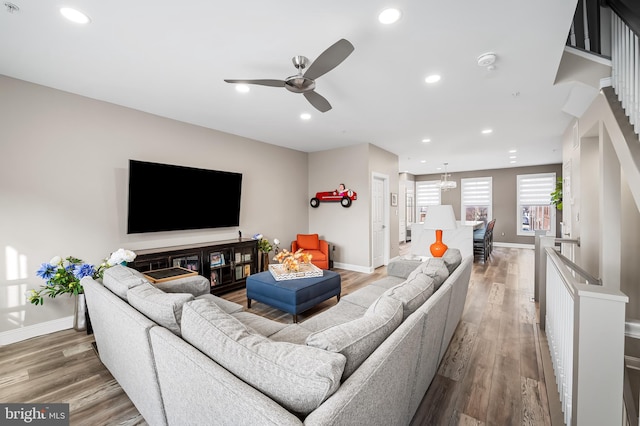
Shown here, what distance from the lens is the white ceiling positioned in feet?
5.90

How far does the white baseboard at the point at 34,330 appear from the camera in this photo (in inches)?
105

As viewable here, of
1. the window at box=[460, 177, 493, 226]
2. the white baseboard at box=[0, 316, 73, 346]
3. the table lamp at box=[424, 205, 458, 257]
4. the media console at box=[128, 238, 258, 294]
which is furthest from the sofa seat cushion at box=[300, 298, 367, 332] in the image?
the window at box=[460, 177, 493, 226]

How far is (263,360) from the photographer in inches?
37.8

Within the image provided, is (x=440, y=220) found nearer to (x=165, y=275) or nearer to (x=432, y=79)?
(x=432, y=79)

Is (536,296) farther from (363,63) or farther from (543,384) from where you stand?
(363,63)

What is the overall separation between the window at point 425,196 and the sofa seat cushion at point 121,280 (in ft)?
32.9

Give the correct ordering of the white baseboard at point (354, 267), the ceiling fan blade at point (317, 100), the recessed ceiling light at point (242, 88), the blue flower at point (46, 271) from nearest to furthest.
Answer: the ceiling fan blade at point (317, 100) < the blue flower at point (46, 271) < the recessed ceiling light at point (242, 88) < the white baseboard at point (354, 267)

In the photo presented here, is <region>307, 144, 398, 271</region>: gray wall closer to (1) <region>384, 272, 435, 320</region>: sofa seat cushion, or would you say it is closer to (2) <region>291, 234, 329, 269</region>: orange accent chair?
(2) <region>291, 234, 329, 269</region>: orange accent chair

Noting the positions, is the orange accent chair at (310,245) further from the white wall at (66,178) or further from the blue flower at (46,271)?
the blue flower at (46,271)

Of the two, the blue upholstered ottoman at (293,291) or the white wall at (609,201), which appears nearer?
the white wall at (609,201)

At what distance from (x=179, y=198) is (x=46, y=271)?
5.41 feet

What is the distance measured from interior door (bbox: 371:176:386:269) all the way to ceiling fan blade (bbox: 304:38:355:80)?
150 inches

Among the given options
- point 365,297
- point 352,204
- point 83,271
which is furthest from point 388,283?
point 83,271

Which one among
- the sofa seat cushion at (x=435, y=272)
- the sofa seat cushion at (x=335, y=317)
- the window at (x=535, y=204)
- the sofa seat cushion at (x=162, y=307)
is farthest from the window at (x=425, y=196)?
the sofa seat cushion at (x=162, y=307)
